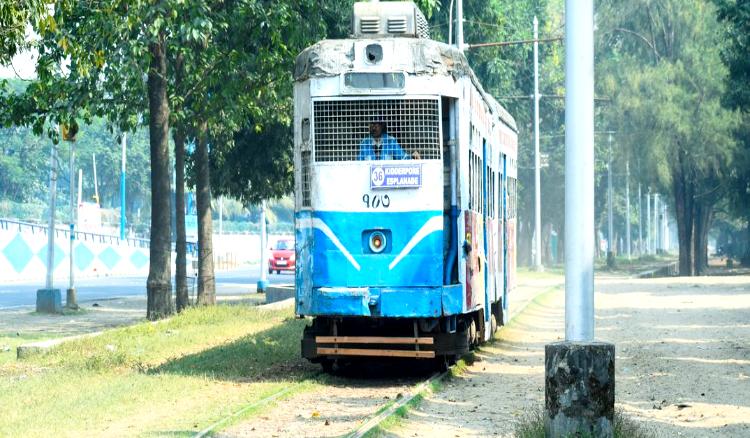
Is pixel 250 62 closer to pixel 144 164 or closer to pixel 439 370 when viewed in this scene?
pixel 439 370

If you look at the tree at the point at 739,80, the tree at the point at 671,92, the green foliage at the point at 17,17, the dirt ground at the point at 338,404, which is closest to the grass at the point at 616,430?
the dirt ground at the point at 338,404

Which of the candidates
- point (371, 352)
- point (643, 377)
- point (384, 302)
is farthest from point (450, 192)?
point (643, 377)

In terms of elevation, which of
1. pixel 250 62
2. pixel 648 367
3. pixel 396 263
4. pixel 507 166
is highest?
pixel 250 62

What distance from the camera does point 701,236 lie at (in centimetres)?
7525

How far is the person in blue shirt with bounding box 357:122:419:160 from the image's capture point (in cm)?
1568

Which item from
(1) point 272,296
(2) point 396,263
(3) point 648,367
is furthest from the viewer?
(1) point 272,296

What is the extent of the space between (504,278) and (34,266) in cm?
4363

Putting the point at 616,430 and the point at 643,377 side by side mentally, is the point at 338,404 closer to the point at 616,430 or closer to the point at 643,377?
the point at 616,430

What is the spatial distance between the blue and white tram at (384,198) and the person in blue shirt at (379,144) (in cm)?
4

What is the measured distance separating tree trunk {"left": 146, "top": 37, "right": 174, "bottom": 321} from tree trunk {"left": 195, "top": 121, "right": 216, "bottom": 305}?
491 centimetres

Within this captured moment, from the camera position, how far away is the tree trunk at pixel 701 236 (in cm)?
7056

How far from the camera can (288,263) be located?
222 feet

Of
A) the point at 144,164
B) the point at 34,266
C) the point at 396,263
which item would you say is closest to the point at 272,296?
the point at 396,263

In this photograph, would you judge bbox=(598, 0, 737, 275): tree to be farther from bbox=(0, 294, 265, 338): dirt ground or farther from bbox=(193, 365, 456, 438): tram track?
bbox=(193, 365, 456, 438): tram track
